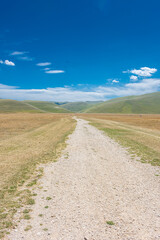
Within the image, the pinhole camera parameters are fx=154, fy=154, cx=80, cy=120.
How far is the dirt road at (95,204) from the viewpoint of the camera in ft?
20.3

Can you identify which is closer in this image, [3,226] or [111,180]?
[3,226]

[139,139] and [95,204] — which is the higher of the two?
[139,139]

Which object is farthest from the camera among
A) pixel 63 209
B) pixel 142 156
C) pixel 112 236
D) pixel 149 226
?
pixel 142 156

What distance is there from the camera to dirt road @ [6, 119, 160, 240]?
6.19 metres

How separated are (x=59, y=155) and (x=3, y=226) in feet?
36.7

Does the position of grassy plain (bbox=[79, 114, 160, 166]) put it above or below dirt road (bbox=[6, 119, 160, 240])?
above

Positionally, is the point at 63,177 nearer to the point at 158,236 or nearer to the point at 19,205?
the point at 19,205

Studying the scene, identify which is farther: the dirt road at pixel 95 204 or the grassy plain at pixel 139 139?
the grassy plain at pixel 139 139

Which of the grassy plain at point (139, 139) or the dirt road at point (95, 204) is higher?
the grassy plain at point (139, 139)

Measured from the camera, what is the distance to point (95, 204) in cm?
810

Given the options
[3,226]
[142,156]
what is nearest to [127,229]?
[3,226]

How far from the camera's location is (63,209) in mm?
7672

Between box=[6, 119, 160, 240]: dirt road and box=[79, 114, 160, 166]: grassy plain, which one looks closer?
box=[6, 119, 160, 240]: dirt road

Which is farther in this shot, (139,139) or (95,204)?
(139,139)
